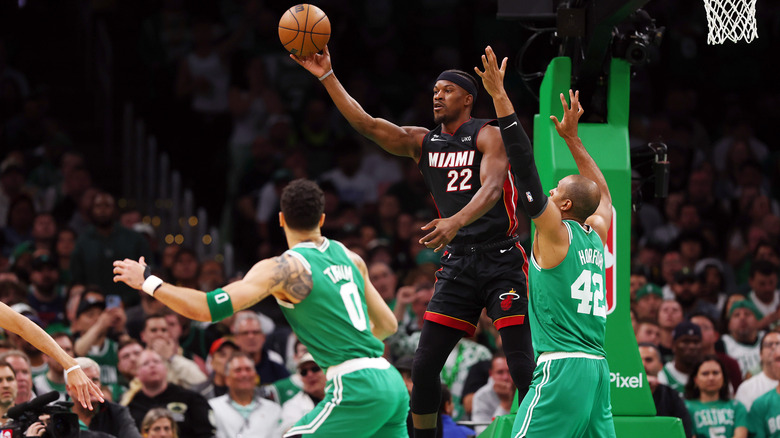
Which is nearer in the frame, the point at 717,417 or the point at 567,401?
the point at 567,401

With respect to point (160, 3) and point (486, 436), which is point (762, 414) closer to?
point (486, 436)

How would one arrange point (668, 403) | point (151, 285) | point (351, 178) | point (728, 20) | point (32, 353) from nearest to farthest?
point (151, 285) → point (728, 20) → point (668, 403) → point (32, 353) → point (351, 178)

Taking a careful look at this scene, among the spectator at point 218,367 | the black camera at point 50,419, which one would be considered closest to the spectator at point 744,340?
the spectator at point 218,367

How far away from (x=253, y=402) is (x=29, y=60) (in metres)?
8.69

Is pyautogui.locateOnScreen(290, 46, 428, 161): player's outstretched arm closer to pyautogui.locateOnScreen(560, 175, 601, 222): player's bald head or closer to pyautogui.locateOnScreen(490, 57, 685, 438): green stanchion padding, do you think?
→ pyautogui.locateOnScreen(490, 57, 685, 438): green stanchion padding

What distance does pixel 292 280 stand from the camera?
252 inches

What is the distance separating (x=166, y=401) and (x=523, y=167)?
16.6ft

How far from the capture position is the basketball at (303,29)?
25.1ft

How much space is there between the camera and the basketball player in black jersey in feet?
23.9

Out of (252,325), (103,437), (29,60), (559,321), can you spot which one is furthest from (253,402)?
(29,60)

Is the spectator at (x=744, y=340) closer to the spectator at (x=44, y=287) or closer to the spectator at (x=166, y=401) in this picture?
the spectator at (x=166, y=401)

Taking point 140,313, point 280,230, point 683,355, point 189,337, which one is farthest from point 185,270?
point 683,355

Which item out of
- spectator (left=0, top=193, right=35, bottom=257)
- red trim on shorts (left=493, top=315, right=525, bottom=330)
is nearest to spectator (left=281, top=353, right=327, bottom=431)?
red trim on shorts (left=493, top=315, right=525, bottom=330)

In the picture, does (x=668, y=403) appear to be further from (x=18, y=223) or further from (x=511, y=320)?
(x=18, y=223)
